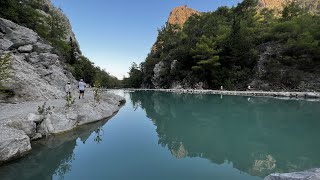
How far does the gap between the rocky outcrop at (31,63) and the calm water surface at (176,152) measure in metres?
5.17

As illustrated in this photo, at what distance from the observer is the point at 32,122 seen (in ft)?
30.5

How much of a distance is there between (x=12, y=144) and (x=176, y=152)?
489 centimetres

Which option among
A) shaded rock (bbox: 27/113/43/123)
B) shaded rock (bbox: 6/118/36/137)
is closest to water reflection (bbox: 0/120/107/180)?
shaded rock (bbox: 6/118/36/137)

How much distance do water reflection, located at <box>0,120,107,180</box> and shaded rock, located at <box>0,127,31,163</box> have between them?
0.72 ft

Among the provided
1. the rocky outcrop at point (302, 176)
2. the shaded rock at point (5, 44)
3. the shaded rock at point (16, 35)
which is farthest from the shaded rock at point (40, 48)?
the rocky outcrop at point (302, 176)

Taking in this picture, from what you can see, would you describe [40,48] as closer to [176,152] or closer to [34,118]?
[34,118]

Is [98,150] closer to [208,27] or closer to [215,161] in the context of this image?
[215,161]

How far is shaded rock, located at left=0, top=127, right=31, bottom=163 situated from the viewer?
6923 millimetres

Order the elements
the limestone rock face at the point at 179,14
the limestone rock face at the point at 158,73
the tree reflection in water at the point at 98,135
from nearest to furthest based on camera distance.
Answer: the tree reflection in water at the point at 98,135
the limestone rock face at the point at 158,73
the limestone rock face at the point at 179,14

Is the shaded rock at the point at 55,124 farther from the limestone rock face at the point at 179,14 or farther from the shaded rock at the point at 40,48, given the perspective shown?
the limestone rock face at the point at 179,14

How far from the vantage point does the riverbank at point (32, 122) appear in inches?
285

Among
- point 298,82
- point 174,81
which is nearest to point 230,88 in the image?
point 298,82

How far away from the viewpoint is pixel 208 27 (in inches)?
1989

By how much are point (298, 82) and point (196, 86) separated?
51.9 ft
